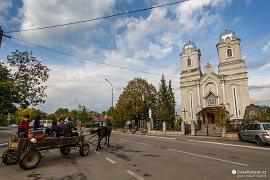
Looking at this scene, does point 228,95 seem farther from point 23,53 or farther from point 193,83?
point 23,53

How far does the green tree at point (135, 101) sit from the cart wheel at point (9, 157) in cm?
3971

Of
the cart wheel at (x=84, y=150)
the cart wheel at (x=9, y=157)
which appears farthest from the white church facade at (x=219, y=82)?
the cart wheel at (x=9, y=157)

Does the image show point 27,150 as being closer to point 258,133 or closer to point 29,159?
point 29,159

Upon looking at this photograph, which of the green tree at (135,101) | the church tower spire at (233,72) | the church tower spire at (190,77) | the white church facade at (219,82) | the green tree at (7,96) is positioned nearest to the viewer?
the green tree at (7,96)

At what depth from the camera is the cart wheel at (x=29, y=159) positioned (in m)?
7.97

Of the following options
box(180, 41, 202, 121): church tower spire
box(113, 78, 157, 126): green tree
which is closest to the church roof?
box(180, 41, 202, 121): church tower spire

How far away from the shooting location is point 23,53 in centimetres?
3064

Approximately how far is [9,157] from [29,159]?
53.2 inches

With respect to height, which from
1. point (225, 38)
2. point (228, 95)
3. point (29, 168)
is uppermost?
point (225, 38)

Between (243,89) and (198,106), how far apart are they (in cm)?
1021

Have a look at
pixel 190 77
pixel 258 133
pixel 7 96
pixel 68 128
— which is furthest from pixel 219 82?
pixel 68 128

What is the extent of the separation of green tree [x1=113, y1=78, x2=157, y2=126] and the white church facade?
29.7ft

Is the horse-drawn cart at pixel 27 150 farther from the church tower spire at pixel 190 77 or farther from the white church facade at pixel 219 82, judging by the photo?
the church tower spire at pixel 190 77

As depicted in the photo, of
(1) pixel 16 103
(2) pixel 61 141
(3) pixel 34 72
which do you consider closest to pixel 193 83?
(3) pixel 34 72
